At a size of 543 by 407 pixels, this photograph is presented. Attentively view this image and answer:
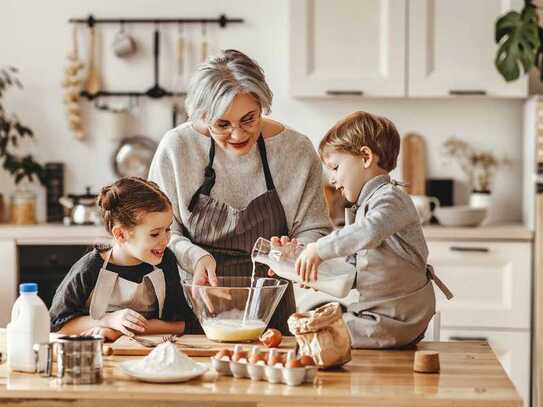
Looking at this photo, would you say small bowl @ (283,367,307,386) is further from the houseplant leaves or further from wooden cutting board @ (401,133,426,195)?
wooden cutting board @ (401,133,426,195)

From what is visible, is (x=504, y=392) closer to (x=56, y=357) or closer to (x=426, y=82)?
(x=56, y=357)

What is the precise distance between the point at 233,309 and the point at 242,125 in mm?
497

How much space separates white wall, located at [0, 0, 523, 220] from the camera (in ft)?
15.6

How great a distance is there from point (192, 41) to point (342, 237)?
9.55 feet

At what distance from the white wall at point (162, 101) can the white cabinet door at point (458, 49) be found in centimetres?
30

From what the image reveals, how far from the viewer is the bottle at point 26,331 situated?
1.89 meters

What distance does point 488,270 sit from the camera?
4.29 meters

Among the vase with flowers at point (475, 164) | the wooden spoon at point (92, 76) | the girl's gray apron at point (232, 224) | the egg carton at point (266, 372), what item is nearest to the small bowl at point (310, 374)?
the egg carton at point (266, 372)

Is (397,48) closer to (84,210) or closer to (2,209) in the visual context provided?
(84,210)

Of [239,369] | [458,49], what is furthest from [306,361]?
[458,49]

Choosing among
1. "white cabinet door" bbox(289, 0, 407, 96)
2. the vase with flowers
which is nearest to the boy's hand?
"white cabinet door" bbox(289, 0, 407, 96)

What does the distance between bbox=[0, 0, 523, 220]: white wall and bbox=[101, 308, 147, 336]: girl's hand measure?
2.63 m

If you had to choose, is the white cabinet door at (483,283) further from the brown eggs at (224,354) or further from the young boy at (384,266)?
the brown eggs at (224,354)

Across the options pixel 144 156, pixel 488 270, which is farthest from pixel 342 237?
pixel 144 156
